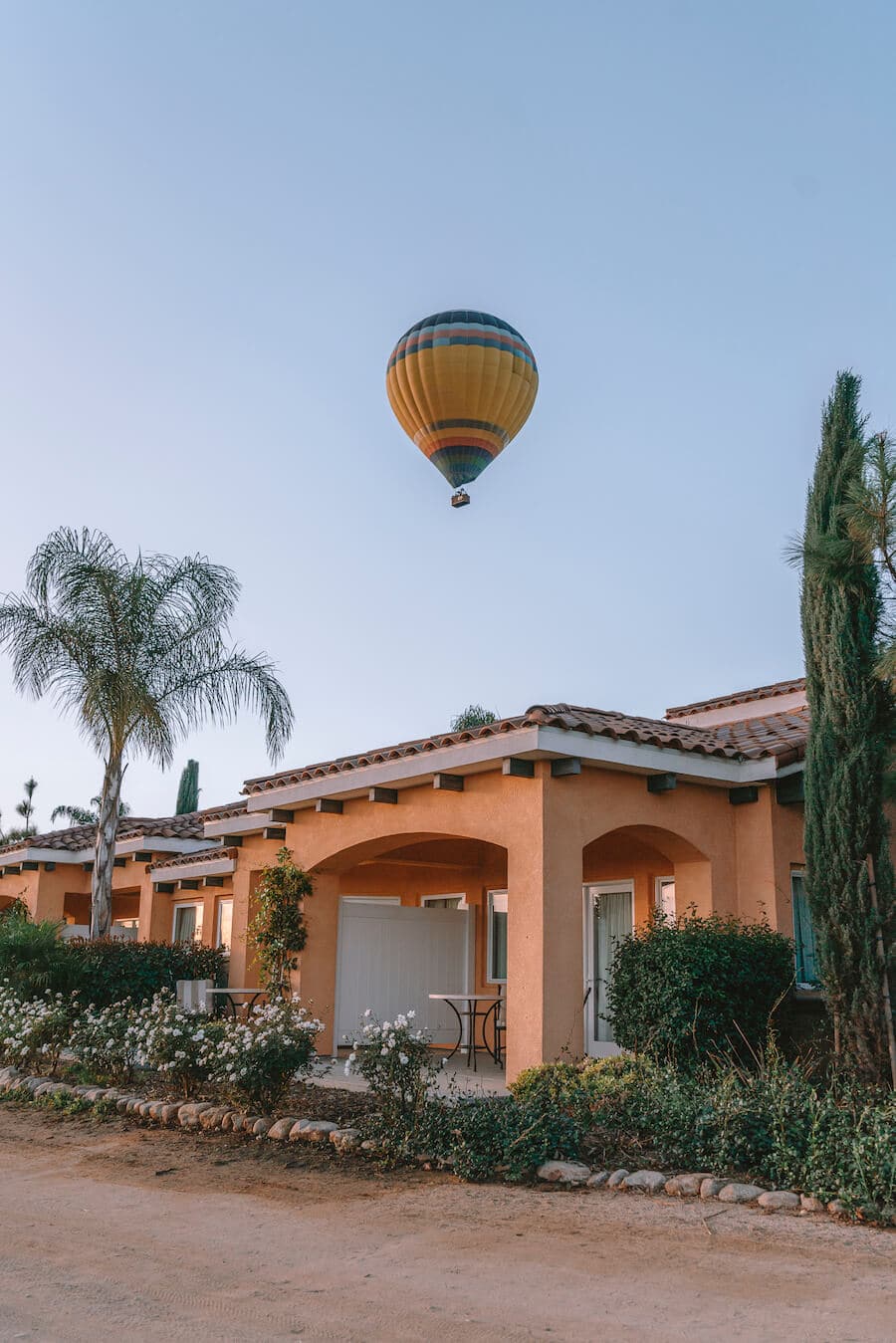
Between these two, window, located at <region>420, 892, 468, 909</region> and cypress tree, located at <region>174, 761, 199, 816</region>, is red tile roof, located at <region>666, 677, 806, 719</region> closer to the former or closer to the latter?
window, located at <region>420, 892, 468, 909</region>

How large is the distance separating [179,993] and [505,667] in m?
11.5

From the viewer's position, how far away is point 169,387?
15906mm

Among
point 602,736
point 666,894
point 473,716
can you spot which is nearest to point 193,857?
point 666,894

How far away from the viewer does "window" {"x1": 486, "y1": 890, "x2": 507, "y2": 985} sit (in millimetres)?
16672

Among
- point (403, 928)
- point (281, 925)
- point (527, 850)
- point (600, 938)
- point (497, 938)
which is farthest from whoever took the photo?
point (497, 938)

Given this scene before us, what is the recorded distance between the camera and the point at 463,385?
15398 millimetres

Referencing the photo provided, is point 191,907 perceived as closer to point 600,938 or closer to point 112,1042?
point 600,938

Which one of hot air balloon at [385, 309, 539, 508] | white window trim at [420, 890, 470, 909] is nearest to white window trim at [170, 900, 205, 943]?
white window trim at [420, 890, 470, 909]

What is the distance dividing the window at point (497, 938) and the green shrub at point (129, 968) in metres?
4.22

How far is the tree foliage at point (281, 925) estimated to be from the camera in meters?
14.6

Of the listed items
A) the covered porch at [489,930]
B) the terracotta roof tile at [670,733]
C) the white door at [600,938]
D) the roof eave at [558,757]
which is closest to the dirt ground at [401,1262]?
the covered porch at [489,930]

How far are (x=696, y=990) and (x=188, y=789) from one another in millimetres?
30097

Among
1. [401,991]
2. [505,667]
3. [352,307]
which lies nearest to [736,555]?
[352,307]

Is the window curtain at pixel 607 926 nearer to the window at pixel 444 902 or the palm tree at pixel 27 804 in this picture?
the window at pixel 444 902
